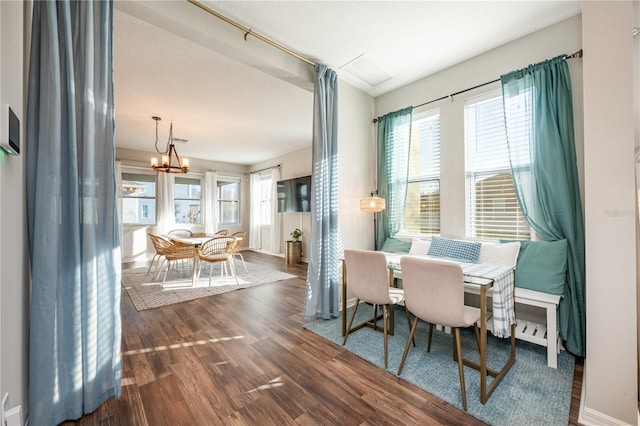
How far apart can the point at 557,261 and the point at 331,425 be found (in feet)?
7.32

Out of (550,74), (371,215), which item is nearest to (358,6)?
(550,74)

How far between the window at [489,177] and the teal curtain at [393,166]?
71 cm

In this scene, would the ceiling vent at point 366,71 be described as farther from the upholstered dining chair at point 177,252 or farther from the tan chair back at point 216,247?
the upholstered dining chair at point 177,252

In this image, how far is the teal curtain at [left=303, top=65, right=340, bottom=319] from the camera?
2.86 m

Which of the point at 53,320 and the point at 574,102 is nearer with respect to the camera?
the point at 53,320

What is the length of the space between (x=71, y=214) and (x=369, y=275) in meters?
2.02

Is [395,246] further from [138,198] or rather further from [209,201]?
[138,198]

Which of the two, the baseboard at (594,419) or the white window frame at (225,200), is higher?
the white window frame at (225,200)

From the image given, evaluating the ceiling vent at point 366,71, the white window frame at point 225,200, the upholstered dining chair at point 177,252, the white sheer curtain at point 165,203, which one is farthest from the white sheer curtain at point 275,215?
the ceiling vent at point 366,71

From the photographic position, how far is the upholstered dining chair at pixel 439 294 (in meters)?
1.61

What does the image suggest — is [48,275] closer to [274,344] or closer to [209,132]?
[274,344]

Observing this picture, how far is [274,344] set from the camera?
7.58 feet

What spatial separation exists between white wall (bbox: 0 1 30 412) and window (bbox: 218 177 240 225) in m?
6.89

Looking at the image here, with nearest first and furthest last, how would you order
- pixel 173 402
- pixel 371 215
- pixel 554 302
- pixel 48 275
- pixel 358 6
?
pixel 48 275
pixel 173 402
pixel 554 302
pixel 358 6
pixel 371 215
